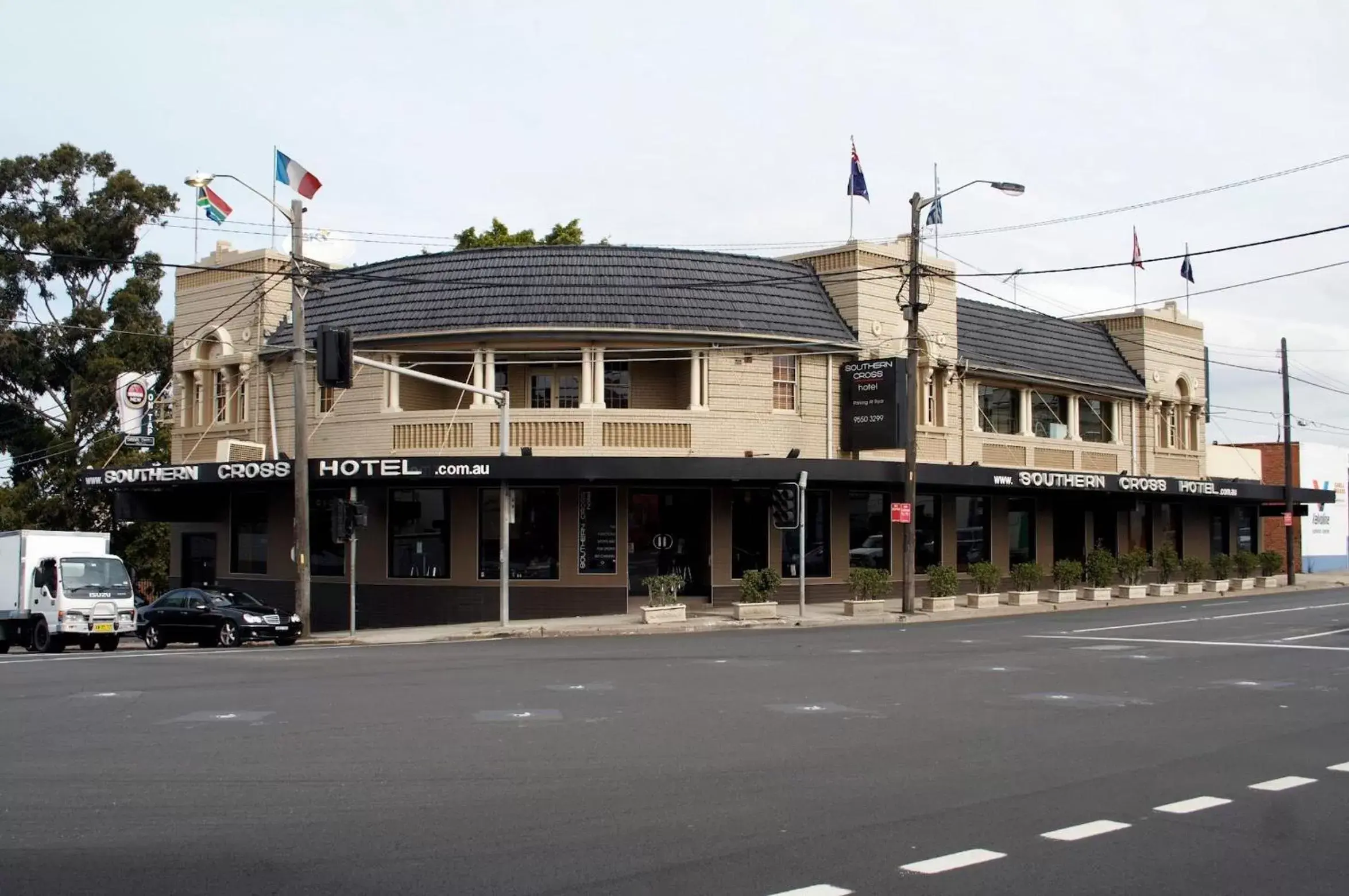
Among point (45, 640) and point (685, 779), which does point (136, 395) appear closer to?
point (45, 640)

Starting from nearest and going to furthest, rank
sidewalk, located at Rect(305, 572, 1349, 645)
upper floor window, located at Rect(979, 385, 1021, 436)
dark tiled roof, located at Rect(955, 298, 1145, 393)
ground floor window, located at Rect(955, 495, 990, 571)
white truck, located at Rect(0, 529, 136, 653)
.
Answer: white truck, located at Rect(0, 529, 136, 653) → sidewalk, located at Rect(305, 572, 1349, 645) → ground floor window, located at Rect(955, 495, 990, 571) → dark tiled roof, located at Rect(955, 298, 1145, 393) → upper floor window, located at Rect(979, 385, 1021, 436)

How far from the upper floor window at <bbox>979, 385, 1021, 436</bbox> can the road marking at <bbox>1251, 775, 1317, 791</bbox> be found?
95.2 ft

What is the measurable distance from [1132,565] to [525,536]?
19233 mm

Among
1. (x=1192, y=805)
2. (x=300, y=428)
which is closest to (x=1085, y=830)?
(x=1192, y=805)

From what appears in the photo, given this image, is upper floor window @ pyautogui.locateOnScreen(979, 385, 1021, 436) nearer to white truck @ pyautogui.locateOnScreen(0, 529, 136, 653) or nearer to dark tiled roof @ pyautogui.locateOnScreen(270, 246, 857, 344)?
dark tiled roof @ pyautogui.locateOnScreen(270, 246, 857, 344)

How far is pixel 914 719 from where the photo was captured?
43.9 ft

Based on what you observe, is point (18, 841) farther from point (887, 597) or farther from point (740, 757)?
point (887, 597)

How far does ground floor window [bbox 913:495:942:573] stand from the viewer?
3678 cm

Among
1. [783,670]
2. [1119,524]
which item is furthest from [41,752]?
[1119,524]

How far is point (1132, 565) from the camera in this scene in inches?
1547

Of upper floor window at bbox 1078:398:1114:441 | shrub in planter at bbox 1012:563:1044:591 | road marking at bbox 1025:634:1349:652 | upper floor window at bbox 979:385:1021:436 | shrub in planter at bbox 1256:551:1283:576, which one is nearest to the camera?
road marking at bbox 1025:634:1349:652

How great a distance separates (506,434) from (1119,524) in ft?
79.8

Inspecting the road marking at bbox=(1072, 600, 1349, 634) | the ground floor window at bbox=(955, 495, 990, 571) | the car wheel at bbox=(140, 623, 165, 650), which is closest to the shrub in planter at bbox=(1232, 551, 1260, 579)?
the road marking at bbox=(1072, 600, 1349, 634)

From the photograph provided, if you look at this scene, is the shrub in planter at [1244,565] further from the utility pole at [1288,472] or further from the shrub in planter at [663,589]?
the shrub in planter at [663,589]
